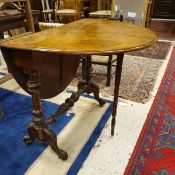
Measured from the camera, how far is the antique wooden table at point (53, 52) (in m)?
0.97

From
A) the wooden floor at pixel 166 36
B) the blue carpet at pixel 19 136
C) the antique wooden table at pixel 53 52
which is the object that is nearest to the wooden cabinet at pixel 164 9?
the wooden floor at pixel 166 36

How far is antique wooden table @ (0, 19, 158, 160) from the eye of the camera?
3.17 feet

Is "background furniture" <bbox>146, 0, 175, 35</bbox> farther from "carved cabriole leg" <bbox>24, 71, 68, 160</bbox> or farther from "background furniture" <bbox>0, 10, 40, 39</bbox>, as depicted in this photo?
"carved cabriole leg" <bbox>24, 71, 68, 160</bbox>

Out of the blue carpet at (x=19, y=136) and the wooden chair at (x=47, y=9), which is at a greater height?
the wooden chair at (x=47, y=9)

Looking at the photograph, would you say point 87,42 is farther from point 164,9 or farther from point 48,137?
point 164,9

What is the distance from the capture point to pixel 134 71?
2.81 m

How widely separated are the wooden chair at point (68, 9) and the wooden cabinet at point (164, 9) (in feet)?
11.1

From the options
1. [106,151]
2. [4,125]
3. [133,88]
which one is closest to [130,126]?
[106,151]

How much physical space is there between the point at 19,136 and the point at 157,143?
110 centimetres

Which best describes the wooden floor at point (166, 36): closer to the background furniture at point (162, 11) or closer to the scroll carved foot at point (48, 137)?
the background furniture at point (162, 11)

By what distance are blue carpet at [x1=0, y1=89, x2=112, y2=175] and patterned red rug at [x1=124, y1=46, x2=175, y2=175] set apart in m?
0.35

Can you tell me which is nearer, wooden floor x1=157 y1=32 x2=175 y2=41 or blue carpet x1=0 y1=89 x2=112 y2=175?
blue carpet x1=0 y1=89 x2=112 y2=175

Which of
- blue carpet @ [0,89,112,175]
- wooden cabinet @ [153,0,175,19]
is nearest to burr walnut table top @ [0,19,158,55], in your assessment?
blue carpet @ [0,89,112,175]

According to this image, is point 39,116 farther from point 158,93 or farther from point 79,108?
point 158,93
